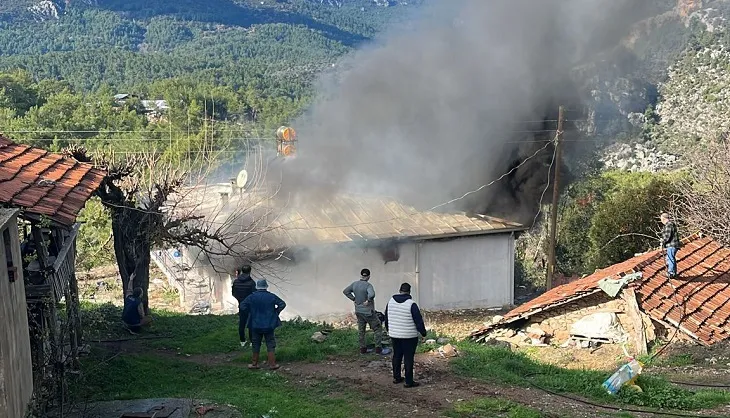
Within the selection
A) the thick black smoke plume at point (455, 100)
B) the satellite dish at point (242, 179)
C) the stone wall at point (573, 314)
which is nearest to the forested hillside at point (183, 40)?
the thick black smoke plume at point (455, 100)

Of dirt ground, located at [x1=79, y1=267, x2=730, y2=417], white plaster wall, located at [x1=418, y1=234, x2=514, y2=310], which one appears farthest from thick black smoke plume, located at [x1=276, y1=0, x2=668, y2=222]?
dirt ground, located at [x1=79, y1=267, x2=730, y2=417]

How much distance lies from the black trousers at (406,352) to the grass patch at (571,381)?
4.49 feet

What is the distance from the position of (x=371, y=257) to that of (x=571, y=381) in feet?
41.9

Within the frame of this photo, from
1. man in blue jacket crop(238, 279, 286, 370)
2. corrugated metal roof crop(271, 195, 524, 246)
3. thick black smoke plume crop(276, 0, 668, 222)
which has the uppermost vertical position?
thick black smoke plume crop(276, 0, 668, 222)

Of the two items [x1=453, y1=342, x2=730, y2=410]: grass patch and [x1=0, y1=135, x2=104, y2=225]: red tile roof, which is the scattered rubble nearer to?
[x1=453, y1=342, x2=730, y2=410]: grass patch

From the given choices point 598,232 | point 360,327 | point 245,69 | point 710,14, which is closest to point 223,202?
point 360,327

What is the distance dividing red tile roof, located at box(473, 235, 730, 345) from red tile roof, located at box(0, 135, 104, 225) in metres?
9.47

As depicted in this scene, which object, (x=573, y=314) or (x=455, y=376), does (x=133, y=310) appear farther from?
(x=573, y=314)

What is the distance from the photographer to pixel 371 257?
73.9ft

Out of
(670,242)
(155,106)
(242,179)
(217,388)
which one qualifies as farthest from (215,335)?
(155,106)

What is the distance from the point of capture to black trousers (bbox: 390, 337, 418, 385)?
9.33m

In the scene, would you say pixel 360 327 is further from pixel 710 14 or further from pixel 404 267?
pixel 710 14

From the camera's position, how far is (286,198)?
2241cm

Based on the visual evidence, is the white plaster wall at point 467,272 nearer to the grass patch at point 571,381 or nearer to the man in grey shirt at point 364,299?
the grass patch at point 571,381
